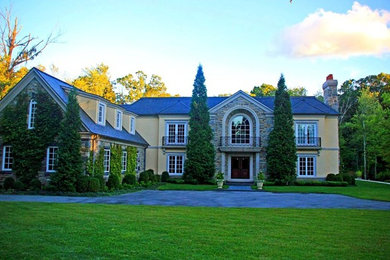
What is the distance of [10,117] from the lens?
19.6 meters

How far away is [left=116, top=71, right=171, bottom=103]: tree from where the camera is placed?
1978 inches

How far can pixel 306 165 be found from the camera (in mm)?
29281

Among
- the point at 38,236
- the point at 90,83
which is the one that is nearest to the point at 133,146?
the point at 38,236

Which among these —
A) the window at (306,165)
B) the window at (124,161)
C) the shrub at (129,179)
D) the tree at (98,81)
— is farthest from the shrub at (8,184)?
the tree at (98,81)

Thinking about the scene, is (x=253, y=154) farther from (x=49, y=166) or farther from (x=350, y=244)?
(x=350, y=244)

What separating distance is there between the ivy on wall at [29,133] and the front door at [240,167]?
54.7 feet

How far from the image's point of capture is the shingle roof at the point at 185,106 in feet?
97.6

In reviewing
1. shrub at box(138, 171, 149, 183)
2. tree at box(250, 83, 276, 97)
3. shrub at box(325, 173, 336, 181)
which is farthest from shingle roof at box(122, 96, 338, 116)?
tree at box(250, 83, 276, 97)

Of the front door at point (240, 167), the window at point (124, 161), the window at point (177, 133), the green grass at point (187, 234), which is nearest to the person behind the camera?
the green grass at point (187, 234)

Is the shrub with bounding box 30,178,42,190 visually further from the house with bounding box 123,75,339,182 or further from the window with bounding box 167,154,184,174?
the window with bounding box 167,154,184,174

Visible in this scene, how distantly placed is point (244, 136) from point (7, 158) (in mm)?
19137

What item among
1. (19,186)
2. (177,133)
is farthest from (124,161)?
(177,133)

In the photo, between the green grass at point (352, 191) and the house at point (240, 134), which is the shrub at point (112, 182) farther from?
Answer: the green grass at point (352, 191)

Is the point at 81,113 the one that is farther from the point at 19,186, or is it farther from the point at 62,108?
the point at 19,186
